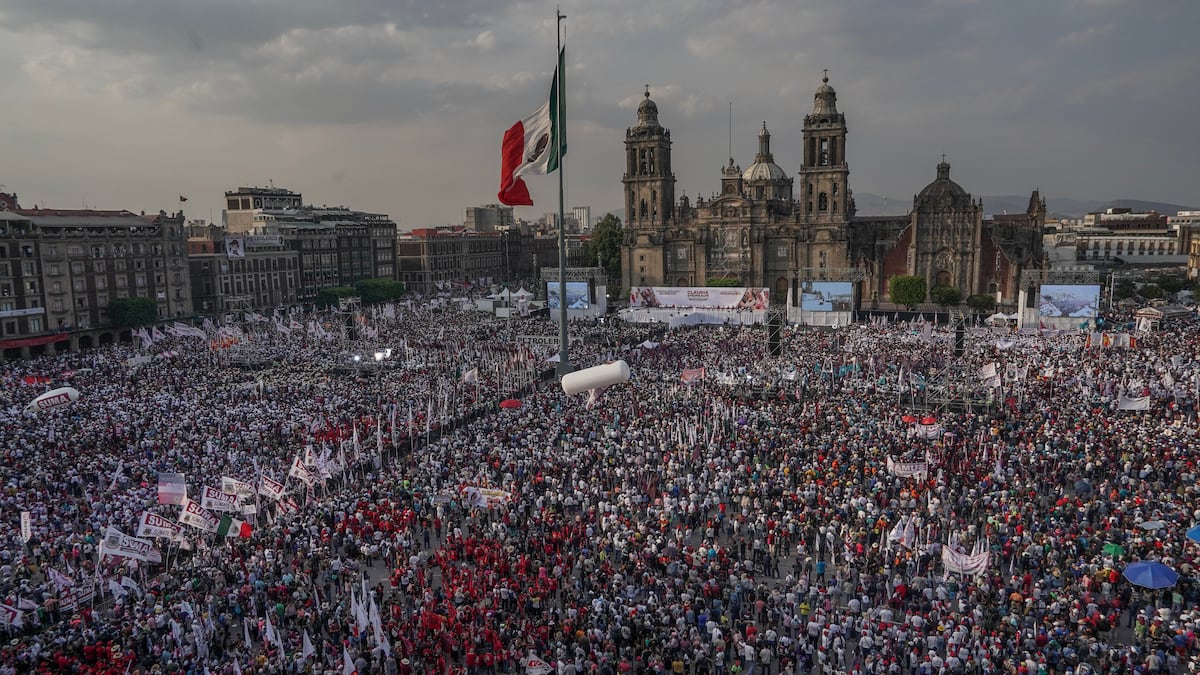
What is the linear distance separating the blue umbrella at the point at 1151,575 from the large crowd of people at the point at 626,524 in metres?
0.54

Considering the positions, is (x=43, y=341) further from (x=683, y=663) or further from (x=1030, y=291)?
(x=1030, y=291)

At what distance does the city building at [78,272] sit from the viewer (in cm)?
5588

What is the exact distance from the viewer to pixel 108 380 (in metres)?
40.8

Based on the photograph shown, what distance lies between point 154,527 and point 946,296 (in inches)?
2605

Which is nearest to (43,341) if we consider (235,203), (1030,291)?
(235,203)

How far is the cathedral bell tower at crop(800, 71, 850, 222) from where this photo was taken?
81.4m

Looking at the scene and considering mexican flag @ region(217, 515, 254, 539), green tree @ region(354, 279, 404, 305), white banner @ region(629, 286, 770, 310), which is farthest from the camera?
green tree @ region(354, 279, 404, 305)

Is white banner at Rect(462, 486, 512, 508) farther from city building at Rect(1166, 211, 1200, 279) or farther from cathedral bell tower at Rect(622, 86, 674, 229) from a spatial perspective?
city building at Rect(1166, 211, 1200, 279)

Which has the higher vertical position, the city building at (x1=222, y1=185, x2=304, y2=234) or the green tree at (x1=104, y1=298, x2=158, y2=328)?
the city building at (x1=222, y1=185, x2=304, y2=234)

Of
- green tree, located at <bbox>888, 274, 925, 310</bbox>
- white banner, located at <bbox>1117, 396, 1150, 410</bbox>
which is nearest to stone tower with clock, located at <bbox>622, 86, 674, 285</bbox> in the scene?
green tree, located at <bbox>888, 274, 925, 310</bbox>

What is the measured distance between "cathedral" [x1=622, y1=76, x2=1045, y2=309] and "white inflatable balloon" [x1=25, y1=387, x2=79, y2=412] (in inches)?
2317

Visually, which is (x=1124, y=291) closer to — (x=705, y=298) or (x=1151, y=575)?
(x=705, y=298)

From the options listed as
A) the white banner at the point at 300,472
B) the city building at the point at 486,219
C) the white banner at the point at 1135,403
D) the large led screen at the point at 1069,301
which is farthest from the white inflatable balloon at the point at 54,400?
the city building at the point at 486,219

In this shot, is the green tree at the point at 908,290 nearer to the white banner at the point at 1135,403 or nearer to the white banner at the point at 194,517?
the white banner at the point at 1135,403
